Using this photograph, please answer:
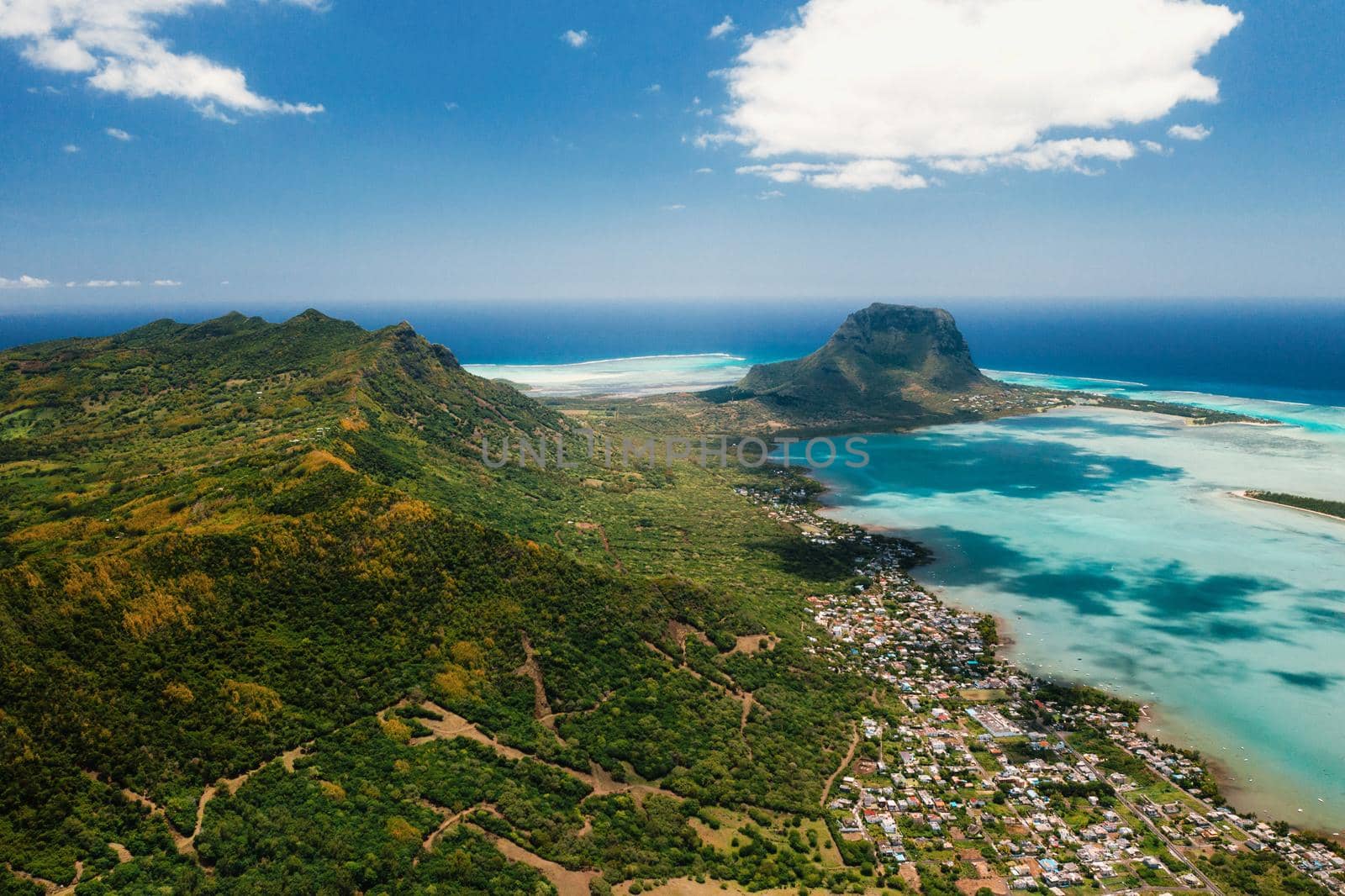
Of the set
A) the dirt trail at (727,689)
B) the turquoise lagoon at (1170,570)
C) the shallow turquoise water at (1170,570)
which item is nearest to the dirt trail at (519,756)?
the dirt trail at (727,689)

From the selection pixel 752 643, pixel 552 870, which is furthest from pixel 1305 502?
pixel 552 870

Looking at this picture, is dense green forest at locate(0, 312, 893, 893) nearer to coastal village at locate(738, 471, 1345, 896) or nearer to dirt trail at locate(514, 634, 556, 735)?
dirt trail at locate(514, 634, 556, 735)

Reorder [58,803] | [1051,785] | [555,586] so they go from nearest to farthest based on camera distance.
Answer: [58,803], [1051,785], [555,586]

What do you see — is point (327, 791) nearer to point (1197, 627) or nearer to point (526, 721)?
point (526, 721)

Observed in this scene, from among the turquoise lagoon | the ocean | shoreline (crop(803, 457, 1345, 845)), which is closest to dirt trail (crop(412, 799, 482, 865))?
shoreline (crop(803, 457, 1345, 845))

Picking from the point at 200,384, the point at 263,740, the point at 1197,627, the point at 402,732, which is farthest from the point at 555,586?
the point at 200,384

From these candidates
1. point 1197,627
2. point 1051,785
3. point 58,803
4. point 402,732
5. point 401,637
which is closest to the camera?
point 58,803

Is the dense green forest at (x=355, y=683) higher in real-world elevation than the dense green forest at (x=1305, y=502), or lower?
lower

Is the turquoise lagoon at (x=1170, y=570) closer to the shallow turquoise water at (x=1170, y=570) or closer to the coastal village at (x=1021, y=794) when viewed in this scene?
the shallow turquoise water at (x=1170, y=570)
